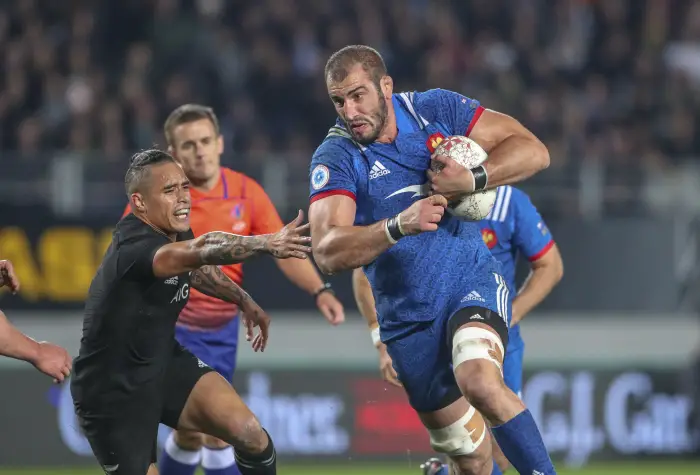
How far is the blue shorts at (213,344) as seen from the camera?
8227 mm

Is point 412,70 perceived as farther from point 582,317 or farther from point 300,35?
point 582,317

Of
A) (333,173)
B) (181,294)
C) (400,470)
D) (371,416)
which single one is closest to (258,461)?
(181,294)

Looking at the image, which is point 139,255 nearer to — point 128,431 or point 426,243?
point 128,431

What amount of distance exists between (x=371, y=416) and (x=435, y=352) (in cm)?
580

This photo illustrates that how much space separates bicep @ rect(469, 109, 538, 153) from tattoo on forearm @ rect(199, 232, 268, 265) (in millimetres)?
1469

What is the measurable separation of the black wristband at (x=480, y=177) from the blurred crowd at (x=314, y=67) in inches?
317

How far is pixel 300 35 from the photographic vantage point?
1634 centimetres

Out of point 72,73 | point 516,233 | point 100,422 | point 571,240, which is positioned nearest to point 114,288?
point 100,422

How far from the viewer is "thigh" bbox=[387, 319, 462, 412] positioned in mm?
6652

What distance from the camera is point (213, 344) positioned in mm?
8266

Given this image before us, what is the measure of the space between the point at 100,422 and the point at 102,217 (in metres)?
6.12

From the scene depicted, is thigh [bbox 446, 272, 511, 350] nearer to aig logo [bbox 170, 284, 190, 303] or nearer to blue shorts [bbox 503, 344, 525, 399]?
blue shorts [bbox 503, 344, 525, 399]

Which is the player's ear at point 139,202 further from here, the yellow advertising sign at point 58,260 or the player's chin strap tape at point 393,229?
the yellow advertising sign at point 58,260

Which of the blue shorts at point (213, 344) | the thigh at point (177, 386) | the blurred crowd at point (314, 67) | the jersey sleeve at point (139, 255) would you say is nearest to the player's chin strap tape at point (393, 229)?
the jersey sleeve at point (139, 255)
